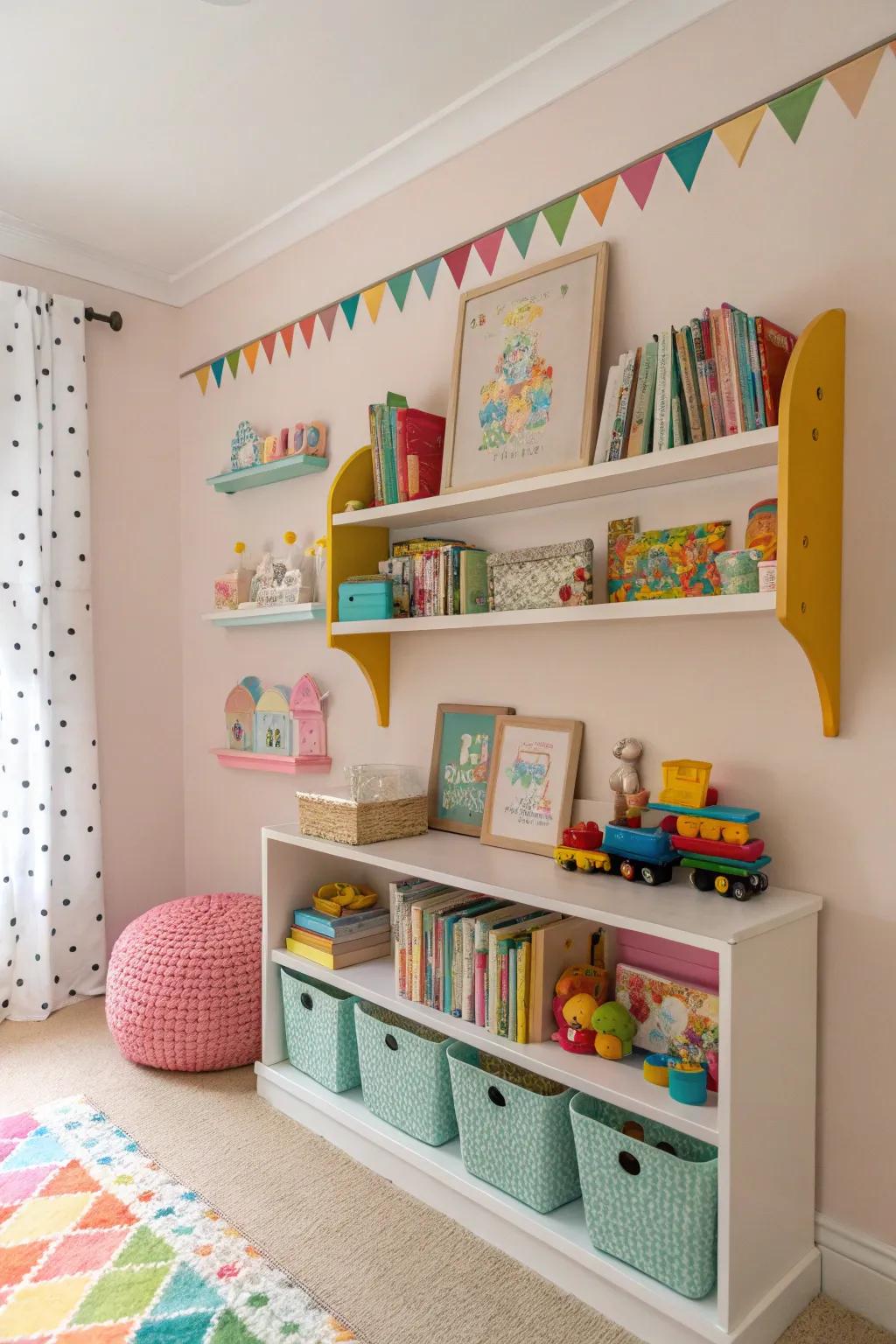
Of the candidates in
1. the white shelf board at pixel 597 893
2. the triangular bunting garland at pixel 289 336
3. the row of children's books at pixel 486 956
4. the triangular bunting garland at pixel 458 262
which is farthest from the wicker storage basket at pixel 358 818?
the triangular bunting garland at pixel 289 336

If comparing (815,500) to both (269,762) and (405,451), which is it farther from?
(269,762)

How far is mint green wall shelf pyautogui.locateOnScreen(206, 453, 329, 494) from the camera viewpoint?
2578 millimetres

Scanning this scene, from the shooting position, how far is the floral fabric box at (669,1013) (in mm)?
1559

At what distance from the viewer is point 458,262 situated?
221 centimetres

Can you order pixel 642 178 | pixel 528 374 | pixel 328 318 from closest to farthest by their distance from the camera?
pixel 642 178 < pixel 528 374 < pixel 328 318

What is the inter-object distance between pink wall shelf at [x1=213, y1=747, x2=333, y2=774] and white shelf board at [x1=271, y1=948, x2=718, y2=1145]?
28.3 inches

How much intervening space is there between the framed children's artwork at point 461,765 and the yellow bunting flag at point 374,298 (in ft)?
3.53

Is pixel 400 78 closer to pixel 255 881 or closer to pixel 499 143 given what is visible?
pixel 499 143

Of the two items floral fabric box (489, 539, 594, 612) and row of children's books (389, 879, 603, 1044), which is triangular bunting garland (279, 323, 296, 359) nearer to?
floral fabric box (489, 539, 594, 612)

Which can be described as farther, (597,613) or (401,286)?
(401,286)

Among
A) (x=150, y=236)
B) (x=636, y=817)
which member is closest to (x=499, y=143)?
(x=150, y=236)

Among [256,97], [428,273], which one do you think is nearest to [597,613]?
[428,273]

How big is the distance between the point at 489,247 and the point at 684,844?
56.3 inches

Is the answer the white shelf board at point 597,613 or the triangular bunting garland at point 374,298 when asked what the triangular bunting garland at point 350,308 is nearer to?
the triangular bunting garland at point 374,298
